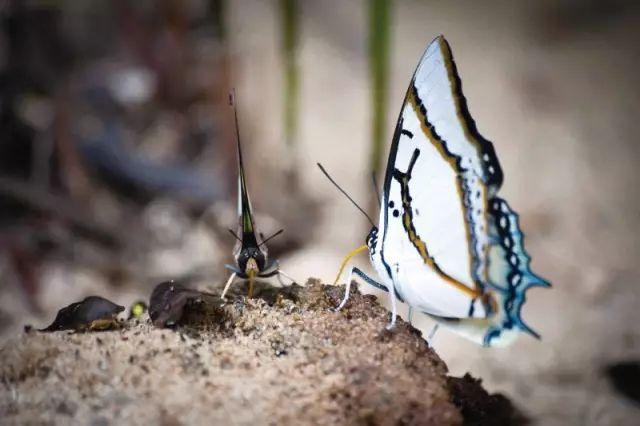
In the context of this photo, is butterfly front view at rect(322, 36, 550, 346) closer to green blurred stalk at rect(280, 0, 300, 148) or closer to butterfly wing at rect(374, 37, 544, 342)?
butterfly wing at rect(374, 37, 544, 342)

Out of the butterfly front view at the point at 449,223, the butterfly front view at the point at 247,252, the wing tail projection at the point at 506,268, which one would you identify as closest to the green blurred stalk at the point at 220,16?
the butterfly front view at the point at 247,252

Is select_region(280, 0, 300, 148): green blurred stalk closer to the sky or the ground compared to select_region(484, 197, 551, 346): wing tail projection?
closer to the sky

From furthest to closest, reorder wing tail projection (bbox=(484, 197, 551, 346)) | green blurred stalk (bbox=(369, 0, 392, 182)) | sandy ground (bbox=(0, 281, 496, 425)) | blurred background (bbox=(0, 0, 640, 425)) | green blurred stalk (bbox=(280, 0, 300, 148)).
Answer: green blurred stalk (bbox=(280, 0, 300, 148)) → blurred background (bbox=(0, 0, 640, 425)) → green blurred stalk (bbox=(369, 0, 392, 182)) → wing tail projection (bbox=(484, 197, 551, 346)) → sandy ground (bbox=(0, 281, 496, 425))

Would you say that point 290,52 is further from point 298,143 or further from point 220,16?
point 298,143

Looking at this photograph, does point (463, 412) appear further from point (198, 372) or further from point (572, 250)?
point (572, 250)

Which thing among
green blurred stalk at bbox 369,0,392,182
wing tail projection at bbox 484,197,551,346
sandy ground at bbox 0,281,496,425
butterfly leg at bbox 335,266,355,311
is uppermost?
green blurred stalk at bbox 369,0,392,182

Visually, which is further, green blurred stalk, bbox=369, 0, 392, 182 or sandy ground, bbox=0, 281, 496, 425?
green blurred stalk, bbox=369, 0, 392, 182

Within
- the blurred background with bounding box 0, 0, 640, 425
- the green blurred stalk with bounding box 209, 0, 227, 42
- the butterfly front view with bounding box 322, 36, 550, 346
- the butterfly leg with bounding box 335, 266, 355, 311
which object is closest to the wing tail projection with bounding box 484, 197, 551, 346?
the butterfly front view with bounding box 322, 36, 550, 346

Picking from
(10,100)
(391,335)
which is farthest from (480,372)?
(10,100)

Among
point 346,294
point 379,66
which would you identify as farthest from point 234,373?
point 379,66
